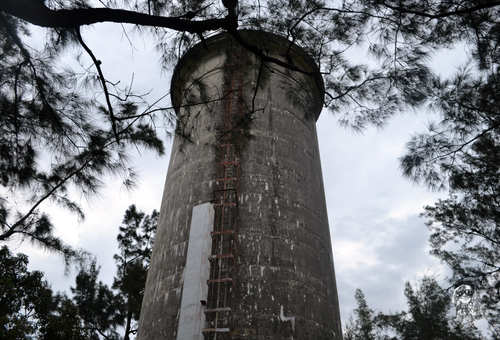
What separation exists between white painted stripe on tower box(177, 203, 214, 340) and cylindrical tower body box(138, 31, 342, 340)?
2 cm

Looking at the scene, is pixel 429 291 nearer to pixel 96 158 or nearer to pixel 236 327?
pixel 236 327

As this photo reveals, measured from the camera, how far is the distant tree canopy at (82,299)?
25.7ft

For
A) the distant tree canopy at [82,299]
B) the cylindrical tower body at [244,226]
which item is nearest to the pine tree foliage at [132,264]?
the distant tree canopy at [82,299]

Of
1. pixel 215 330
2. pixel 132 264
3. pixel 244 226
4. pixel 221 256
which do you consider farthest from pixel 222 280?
→ pixel 132 264

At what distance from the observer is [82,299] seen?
1998 cm

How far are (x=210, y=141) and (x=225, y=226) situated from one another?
226cm

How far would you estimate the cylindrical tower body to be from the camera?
6180mm

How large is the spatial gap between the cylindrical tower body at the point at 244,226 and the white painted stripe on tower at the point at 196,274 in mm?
19

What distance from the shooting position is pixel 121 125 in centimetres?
458

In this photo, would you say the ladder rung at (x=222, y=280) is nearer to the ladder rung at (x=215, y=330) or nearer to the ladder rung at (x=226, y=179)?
the ladder rung at (x=215, y=330)

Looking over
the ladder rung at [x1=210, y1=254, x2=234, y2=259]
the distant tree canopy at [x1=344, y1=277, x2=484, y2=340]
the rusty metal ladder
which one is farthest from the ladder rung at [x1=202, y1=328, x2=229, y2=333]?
the distant tree canopy at [x1=344, y1=277, x2=484, y2=340]

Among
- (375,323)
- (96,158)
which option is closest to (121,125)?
(96,158)

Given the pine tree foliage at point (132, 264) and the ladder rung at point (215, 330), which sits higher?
the pine tree foliage at point (132, 264)

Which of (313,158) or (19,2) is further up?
(313,158)
